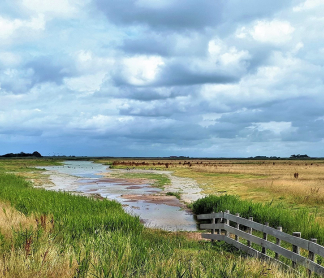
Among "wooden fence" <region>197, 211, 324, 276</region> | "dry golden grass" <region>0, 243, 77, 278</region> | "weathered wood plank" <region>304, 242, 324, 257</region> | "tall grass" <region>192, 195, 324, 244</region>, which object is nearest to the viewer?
"dry golden grass" <region>0, 243, 77, 278</region>

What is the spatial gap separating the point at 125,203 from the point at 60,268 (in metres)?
19.2

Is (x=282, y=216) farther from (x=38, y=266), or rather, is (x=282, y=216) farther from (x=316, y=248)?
(x=38, y=266)

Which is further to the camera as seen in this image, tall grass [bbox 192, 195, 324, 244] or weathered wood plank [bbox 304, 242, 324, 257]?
tall grass [bbox 192, 195, 324, 244]

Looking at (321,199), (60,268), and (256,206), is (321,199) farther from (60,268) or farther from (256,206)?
(60,268)

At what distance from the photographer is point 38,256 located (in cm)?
595

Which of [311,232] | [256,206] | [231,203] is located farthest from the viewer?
[231,203]

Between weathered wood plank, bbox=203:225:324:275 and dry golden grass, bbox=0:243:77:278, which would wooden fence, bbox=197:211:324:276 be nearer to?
weathered wood plank, bbox=203:225:324:275

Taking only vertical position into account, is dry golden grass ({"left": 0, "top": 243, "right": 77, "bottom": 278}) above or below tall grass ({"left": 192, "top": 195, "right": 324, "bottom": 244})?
above

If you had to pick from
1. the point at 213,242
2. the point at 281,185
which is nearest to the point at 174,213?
the point at 213,242

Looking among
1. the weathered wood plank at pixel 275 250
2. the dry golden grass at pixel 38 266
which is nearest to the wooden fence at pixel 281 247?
the weathered wood plank at pixel 275 250

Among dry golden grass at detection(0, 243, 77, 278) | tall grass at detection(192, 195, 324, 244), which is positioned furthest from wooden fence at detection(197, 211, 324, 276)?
dry golden grass at detection(0, 243, 77, 278)

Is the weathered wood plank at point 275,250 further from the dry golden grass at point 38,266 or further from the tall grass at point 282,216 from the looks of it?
the dry golden grass at point 38,266

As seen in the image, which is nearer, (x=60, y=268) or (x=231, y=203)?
(x=60, y=268)

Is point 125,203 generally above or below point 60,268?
below
